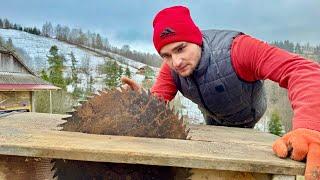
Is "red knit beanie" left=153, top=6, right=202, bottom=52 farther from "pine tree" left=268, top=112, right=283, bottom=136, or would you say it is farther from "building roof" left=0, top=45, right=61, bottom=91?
"pine tree" left=268, top=112, right=283, bottom=136

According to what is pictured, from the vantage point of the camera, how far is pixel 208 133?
2211mm

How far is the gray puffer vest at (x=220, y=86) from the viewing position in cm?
266

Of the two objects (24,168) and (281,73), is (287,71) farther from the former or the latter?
(24,168)

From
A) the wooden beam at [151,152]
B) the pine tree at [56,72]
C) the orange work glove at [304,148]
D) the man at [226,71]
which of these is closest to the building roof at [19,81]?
the pine tree at [56,72]

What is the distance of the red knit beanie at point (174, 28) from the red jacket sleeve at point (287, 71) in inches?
10.2

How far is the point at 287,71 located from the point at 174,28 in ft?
2.57

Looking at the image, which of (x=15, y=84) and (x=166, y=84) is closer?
(x=166, y=84)

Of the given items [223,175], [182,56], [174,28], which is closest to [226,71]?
[182,56]

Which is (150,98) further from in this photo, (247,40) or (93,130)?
(247,40)

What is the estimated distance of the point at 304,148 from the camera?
4.83 feet

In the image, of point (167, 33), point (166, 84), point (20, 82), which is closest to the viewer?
point (167, 33)

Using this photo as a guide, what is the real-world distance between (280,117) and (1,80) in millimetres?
16123

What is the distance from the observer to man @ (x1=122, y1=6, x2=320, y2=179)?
1944 mm

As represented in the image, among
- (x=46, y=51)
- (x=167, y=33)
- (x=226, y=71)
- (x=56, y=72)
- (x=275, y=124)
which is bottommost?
(x=275, y=124)
